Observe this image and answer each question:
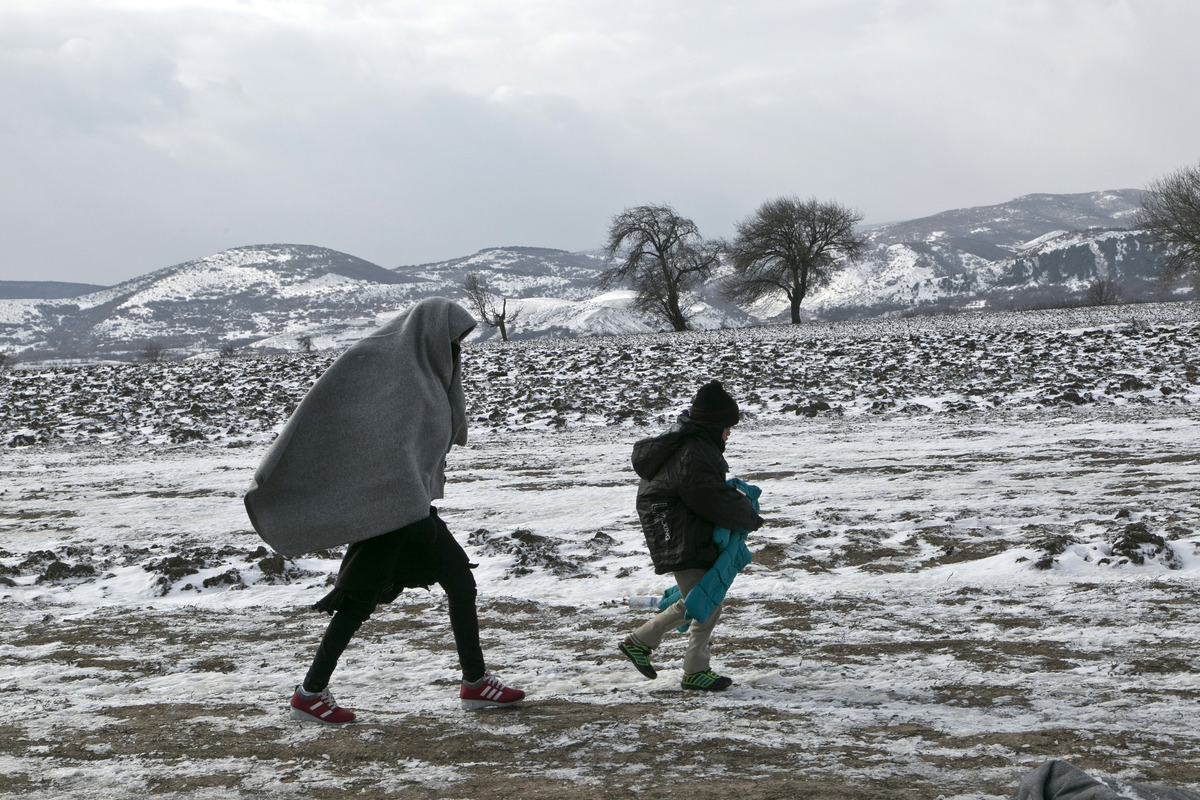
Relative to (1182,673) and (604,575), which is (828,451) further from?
(1182,673)

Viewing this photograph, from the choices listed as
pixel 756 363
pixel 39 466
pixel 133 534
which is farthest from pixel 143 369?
pixel 133 534

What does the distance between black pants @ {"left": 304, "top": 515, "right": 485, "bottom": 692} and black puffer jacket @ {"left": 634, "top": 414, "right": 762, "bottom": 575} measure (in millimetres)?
908

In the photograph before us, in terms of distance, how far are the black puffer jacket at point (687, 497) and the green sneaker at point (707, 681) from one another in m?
0.54

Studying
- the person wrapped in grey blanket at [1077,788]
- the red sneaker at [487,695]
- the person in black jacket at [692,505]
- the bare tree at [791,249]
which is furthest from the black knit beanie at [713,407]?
the bare tree at [791,249]

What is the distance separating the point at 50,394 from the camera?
26.4 m

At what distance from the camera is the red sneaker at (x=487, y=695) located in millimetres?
4195

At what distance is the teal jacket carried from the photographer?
4.37 m

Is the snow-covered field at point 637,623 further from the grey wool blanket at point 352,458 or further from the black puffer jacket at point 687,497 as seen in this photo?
the grey wool blanket at point 352,458

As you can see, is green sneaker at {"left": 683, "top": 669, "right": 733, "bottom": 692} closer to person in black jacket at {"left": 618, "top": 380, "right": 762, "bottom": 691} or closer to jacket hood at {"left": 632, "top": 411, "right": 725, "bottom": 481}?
person in black jacket at {"left": 618, "top": 380, "right": 762, "bottom": 691}

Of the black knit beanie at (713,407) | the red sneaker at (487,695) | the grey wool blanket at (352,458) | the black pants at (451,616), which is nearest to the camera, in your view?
the grey wool blanket at (352,458)

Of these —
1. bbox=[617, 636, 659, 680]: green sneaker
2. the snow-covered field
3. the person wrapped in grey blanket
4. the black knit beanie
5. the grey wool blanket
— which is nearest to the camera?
the person wrapped in grey blanket

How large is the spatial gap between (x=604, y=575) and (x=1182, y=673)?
13.0 feet

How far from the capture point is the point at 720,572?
4383 millimetres

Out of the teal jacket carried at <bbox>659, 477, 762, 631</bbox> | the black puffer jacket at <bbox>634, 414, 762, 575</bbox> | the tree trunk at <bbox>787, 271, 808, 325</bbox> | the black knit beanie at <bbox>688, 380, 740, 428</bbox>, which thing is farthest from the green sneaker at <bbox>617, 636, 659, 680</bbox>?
the tree trunk at <bbox>787, 271, 808, 325</bbox>
